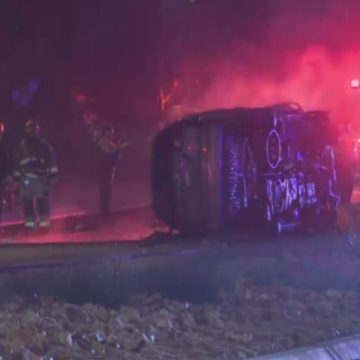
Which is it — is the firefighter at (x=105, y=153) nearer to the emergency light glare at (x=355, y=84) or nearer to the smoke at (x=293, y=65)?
the smoke at (x=293, y=65)

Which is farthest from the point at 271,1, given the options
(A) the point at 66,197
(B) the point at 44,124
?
(A) the point at 66,197

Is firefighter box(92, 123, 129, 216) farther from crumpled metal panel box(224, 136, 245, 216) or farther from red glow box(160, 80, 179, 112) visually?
red glow box(160, 80, 179, 112)

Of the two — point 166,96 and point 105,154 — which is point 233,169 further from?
point 166,96

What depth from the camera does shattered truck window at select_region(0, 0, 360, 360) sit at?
29.7ft

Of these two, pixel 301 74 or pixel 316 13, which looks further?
pixel 316 13

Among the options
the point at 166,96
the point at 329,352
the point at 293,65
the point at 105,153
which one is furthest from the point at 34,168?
the point at 293,65

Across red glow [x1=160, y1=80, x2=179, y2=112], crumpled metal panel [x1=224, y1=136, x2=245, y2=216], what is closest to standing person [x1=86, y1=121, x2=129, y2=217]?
crumpled metal panel [x1=224, y1=136, x2=245, y2=216]

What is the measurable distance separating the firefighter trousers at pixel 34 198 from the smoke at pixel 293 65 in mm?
10588

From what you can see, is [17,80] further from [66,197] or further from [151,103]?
[151,103]

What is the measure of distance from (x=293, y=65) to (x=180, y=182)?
14.4 metres

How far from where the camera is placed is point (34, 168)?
14250mm

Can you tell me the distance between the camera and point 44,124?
2286 cm

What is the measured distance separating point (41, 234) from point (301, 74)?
13.3m

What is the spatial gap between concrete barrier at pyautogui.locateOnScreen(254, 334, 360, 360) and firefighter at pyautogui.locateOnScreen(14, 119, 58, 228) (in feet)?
22.8
